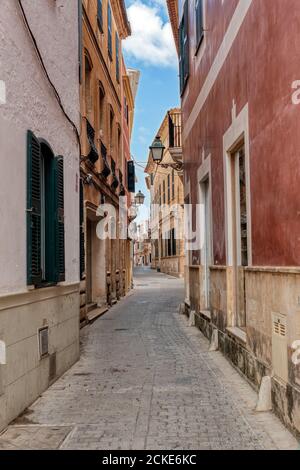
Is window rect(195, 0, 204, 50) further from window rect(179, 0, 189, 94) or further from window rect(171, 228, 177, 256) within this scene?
window rect(171, 228, 177, 256)

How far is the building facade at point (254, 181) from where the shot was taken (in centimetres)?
473

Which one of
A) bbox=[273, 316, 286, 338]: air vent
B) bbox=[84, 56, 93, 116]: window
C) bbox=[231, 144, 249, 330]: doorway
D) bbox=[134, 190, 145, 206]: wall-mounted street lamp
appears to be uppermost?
bbox=[84, 56, 93, 116]: window

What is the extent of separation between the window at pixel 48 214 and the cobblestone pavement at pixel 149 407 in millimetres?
1354

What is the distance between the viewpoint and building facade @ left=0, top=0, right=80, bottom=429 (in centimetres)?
505

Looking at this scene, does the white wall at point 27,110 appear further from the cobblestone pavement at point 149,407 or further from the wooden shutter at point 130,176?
the wooden shutter at point 130,176

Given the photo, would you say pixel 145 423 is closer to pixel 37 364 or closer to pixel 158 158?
pixel 37 364

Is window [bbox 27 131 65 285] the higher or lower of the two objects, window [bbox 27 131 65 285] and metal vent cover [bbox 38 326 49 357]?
the higher

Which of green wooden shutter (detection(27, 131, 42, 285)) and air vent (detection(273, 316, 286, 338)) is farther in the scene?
green wooden shutter (detection(27, 131, 42, 285))

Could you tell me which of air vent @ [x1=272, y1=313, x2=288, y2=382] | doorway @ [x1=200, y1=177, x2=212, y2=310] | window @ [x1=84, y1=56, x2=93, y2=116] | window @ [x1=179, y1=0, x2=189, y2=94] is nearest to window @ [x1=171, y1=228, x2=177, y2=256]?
window @ [x1=179, y1=0, x2=189, y2=94]

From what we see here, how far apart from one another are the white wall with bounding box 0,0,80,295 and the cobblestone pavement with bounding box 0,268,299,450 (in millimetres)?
1282

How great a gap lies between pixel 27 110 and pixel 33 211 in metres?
1.04
